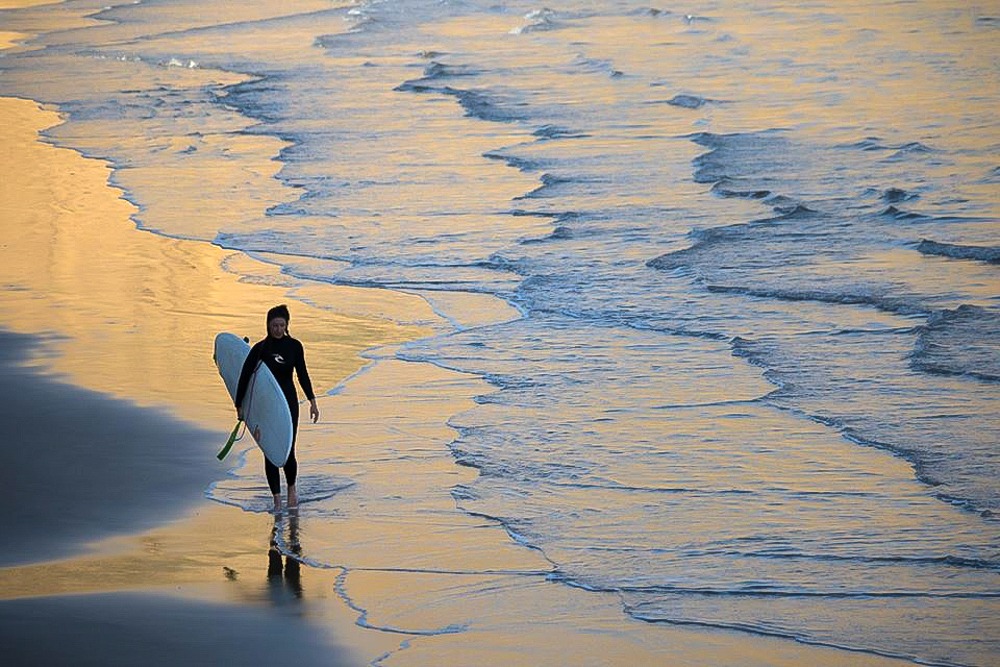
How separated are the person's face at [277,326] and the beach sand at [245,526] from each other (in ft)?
2.67

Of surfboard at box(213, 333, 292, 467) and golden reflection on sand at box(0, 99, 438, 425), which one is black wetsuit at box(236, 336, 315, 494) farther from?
golden reflection on sand at box(0, 99, 438, 425)

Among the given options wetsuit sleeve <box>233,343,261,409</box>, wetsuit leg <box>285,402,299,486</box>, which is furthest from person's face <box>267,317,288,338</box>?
wetsuit leg <box>285,402,299,486</box>

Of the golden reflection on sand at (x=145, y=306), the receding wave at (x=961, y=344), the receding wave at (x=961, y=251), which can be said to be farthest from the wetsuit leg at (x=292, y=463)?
the receding wave at (x=961, y=251)

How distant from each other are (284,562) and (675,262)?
24.5ft

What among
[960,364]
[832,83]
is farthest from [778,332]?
[832,83]

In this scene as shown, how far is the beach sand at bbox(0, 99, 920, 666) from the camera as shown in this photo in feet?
21.1

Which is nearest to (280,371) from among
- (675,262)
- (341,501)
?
(341,501)

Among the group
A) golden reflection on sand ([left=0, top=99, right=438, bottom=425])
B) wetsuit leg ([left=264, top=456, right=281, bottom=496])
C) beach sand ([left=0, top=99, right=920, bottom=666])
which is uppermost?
wetsuit leg ([left=264, top=456, right=281, bottom=496])

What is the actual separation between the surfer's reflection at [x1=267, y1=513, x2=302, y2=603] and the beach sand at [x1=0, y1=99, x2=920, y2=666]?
12 mm

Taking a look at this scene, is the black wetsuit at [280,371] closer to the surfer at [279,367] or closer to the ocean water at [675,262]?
the surfer at [279,367]

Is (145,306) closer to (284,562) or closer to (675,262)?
(675,262)

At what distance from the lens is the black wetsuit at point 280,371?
25.8 feet

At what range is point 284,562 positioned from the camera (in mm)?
7266

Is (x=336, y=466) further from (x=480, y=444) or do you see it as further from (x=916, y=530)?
(x=916, y=530)
